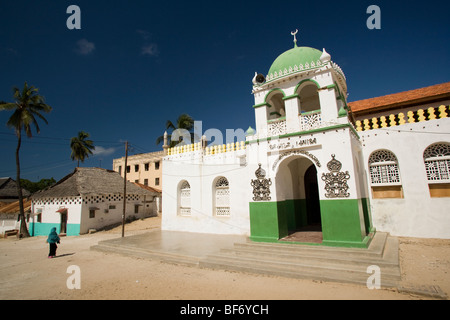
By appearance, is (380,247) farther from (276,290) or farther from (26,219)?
(26,219)

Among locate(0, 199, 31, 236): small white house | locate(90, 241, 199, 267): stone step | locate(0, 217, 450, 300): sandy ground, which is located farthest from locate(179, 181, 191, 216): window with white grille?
locate(0, 199, 31, 236): small white house

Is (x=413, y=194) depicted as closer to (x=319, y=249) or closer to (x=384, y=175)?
(x=384, y=175)

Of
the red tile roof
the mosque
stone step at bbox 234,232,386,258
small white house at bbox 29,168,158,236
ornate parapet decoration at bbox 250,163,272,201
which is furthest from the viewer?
small white house at bbox 29,168,158,236

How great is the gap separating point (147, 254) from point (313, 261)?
18.5ft

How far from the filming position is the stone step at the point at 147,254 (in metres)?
7.21

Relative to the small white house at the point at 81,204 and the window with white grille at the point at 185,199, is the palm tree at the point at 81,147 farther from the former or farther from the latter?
the window with white grille at the point at 185,199

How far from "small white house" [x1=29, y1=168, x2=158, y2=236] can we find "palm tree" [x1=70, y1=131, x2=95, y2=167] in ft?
41.2

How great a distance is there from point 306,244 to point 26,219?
22.4 meters

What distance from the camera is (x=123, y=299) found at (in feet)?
15.9

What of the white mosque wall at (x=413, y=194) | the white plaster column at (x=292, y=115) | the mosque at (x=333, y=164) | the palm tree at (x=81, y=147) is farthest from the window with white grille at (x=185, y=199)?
the palm tree at (x=81, y=147)

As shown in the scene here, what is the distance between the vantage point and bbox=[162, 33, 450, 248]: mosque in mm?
6934

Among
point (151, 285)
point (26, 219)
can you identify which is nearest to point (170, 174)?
point (151, 285)

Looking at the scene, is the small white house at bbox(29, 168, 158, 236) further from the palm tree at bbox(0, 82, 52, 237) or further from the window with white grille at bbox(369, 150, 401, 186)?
the window with white grille at bbox(369, 150, 401, 186)

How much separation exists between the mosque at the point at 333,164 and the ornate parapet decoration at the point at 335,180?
0.09 ft
